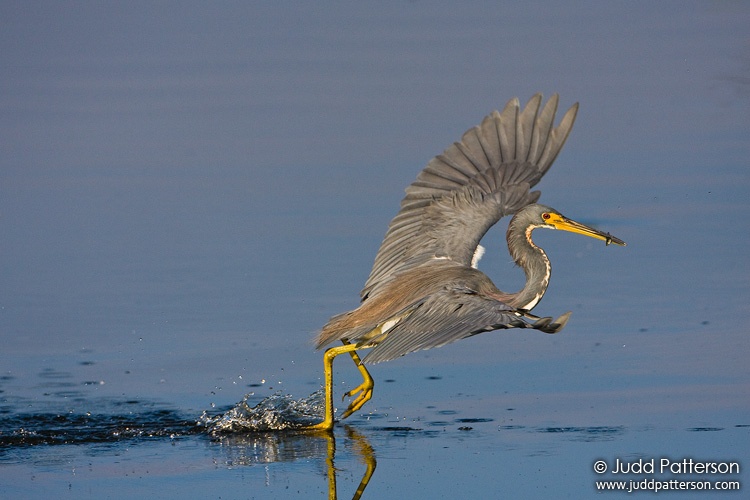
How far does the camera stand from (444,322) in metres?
7.55

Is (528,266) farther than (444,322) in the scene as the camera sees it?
Yes

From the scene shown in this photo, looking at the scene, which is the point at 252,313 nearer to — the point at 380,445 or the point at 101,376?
the point at 101,376

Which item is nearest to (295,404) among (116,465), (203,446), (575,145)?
(203,446)

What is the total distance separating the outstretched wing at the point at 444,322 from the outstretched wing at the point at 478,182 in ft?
3.46

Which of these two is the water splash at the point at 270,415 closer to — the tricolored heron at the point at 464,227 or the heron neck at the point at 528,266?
the tricolored heron at the point at 464,227

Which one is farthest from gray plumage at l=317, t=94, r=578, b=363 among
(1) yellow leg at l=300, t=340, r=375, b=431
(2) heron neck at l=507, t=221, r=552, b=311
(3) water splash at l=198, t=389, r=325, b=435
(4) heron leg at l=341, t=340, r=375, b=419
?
(3) water splash at l=198, t=389, r=325, b=435

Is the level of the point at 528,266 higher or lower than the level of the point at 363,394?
higher

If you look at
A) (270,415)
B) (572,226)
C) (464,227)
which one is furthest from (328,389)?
(572,226)

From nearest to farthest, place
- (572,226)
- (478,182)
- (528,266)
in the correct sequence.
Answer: (528,266) < (572,226) < (478,182)

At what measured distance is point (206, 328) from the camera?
32.4 ft

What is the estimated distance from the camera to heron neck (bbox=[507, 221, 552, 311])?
Result: 850cm

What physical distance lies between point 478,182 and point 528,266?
2.27 feet

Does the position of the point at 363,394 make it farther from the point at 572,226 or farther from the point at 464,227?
the point at 572,226

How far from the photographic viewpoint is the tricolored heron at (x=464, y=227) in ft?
27.6
